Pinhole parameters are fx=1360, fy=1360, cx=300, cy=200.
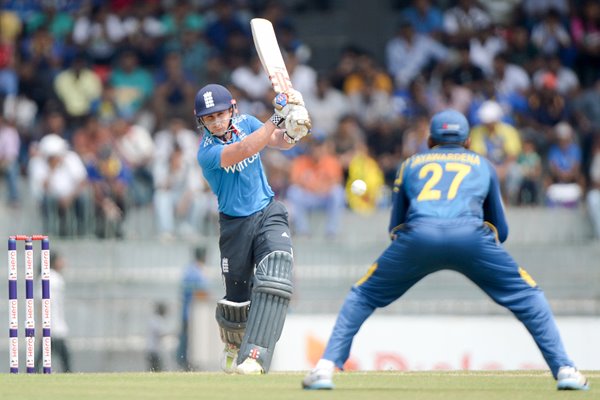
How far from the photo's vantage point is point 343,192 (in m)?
19.3

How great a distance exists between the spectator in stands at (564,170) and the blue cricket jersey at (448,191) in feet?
33.7

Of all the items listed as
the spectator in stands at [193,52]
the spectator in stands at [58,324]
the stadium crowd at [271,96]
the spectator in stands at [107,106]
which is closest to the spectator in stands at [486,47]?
the stadium crowd at [271,96]

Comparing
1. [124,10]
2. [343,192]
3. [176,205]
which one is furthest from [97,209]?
[124,10]

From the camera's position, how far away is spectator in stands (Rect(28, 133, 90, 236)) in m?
18.8

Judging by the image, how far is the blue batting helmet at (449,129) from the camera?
9.10m

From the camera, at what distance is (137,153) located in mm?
19984

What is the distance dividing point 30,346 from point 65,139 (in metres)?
10.0

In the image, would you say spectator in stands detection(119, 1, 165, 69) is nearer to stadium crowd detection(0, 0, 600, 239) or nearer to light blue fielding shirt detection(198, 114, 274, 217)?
stadium crowd detection(0, 0, 600, 239)

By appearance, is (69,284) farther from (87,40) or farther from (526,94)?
(526,94)

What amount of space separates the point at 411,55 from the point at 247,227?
12276 millimetres

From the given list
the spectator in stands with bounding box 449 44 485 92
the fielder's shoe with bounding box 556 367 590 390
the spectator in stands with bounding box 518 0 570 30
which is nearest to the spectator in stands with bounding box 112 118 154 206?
the spectator in stands with bounding box 449 44 485 92

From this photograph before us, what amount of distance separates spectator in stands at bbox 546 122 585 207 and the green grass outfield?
28.2 ft

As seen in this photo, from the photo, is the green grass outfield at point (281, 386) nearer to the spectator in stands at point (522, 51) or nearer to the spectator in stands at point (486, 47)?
the spectator in stands at point (486, 47)

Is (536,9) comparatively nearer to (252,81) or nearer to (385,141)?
(385,141)
